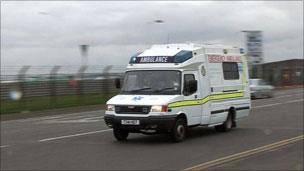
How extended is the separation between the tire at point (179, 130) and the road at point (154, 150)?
10.3 inches

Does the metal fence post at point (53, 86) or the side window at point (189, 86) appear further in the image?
the metal fence post at point (53, 86)

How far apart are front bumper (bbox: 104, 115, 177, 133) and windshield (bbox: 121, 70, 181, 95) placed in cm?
79

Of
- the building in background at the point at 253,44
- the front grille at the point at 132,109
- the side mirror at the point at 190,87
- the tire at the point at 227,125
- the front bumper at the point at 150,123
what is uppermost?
the building in background at the point at 253,44

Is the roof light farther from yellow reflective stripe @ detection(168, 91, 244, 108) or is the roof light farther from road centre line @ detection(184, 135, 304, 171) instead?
road centre line @ detection(184, 135, 304, 171)

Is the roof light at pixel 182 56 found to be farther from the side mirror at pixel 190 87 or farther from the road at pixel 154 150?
the road at pixel 154 150

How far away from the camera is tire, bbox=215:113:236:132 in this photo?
56.9 feet

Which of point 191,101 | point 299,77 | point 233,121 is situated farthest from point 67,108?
point 299,77

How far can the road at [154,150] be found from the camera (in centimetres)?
1077

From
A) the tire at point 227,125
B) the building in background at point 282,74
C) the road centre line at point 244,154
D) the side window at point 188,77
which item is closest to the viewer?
the road centre line at point 244,154

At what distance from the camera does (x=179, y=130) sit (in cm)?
1459

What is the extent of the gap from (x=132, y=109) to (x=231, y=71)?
4.75 m

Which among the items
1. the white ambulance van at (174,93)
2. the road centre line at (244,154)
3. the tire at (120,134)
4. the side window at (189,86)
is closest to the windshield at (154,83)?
the white ambulance van at (174,93)

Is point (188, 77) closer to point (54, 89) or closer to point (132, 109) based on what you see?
point (132, 109)

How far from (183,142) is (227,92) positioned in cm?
331
